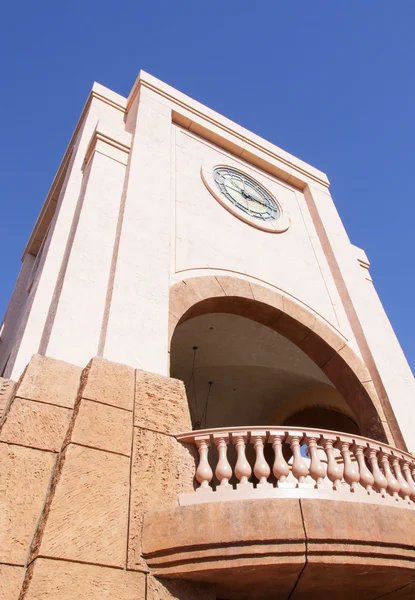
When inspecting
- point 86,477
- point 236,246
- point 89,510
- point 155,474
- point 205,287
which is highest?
point 236,246

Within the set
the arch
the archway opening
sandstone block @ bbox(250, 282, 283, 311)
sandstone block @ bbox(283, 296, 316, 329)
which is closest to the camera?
the arch

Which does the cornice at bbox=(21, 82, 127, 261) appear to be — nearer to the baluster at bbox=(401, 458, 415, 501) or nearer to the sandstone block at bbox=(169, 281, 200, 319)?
the sandstone block at bbox=(169, 281, 200, 319)

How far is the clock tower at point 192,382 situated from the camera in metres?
4.03

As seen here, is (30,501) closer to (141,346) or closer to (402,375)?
(141,346)

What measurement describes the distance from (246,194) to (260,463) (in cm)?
646

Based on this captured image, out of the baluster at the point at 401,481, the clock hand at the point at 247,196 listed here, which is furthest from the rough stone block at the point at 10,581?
the clock hand at the point at 247,196

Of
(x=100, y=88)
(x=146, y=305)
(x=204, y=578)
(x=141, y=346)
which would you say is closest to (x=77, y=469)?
(x=204, y=578)

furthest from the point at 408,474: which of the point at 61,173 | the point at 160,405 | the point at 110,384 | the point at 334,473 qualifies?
the point at 61,173

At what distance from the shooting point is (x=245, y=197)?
32.8 ft

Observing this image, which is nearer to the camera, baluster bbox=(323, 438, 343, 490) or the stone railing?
the stone railing

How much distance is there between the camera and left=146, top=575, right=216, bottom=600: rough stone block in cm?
391

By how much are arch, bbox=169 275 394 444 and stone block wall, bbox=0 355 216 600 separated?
2345mm

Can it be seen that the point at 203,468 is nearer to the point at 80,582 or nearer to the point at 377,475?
the point at 80,582

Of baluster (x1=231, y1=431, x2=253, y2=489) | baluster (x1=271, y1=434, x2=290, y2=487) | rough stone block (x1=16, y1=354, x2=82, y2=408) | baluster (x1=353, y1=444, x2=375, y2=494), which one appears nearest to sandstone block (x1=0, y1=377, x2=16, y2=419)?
rough stone block (x1=16, y1=354, x2=82, y2=408)
